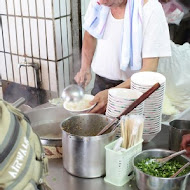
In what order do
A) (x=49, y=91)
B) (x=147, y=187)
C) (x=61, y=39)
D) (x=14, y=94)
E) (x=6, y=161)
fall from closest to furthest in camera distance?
(x=6, y=161), (x=147, y=187), (x=61, y=39), (x=49, y=91), (x=14, y=94)

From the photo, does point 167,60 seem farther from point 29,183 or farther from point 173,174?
point 29,183

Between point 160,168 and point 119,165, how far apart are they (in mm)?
147

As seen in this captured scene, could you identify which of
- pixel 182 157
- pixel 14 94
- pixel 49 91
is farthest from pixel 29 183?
pixel 14 94

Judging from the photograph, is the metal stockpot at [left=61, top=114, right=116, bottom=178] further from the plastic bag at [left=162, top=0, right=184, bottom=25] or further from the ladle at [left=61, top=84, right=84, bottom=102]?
the plastic bag at [left=162, top=0, right=184, bottom=25]

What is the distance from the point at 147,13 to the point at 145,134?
769mm

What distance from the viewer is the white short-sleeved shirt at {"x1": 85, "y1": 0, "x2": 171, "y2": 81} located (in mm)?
1774

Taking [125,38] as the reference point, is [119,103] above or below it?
below

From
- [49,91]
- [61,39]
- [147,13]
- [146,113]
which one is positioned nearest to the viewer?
[146,113]

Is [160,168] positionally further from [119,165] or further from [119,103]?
[119,103]

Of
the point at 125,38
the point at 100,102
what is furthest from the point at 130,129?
the point at 125,38

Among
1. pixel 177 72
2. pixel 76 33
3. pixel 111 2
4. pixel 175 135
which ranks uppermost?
pixel 111 2

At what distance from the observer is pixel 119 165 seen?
3.55ft

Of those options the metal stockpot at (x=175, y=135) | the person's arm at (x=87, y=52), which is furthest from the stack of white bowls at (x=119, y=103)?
the person's arm at (x=87, y=52)

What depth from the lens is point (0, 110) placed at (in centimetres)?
75
